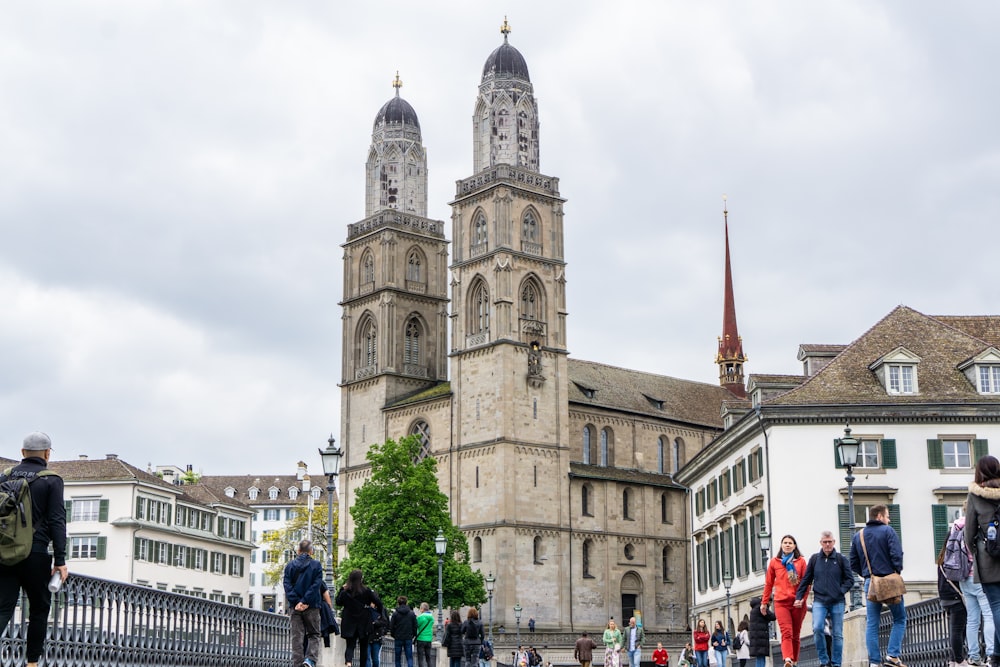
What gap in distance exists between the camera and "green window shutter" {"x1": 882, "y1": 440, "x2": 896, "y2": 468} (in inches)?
1991

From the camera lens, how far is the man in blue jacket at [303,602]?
68.3ft

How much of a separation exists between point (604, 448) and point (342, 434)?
1769 cm

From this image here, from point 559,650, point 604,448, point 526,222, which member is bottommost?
point 559,650

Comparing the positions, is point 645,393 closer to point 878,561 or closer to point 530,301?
point 530,301

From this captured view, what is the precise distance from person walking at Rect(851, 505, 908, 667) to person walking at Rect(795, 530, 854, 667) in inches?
26.8

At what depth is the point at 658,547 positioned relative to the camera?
309ft

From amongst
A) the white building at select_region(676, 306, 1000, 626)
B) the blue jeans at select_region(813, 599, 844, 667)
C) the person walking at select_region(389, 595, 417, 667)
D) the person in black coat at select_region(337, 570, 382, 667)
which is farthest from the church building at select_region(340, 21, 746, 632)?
the blue jeans at select_region(813, 599, 844, 667)

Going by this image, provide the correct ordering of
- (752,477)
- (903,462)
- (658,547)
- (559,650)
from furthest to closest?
(658,547) → (559,650) → (752,477) → (903,462)

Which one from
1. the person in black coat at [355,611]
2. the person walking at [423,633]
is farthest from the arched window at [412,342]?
the person in black coat at [355,611]

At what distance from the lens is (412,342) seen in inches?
3807

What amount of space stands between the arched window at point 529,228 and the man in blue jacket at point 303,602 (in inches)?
2779

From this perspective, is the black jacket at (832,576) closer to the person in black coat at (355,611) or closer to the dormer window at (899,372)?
the person in black coat at (355,611)

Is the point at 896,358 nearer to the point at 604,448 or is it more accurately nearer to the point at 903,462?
the point at 903,462

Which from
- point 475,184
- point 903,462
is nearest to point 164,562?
point 475,184
